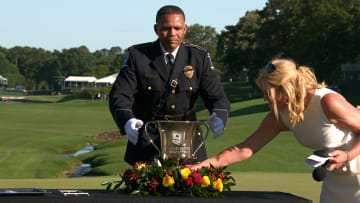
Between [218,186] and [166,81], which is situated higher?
[166,81]

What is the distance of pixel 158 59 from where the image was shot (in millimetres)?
5344

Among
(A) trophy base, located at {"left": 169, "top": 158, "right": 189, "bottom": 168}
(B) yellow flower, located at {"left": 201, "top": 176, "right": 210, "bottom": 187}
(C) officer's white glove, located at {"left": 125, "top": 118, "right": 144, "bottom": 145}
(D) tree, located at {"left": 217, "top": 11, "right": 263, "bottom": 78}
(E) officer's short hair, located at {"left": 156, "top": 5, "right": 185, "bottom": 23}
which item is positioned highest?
(D) tree, located at {"left": 217, "top": 11, "right": 263, "bottom": 78}

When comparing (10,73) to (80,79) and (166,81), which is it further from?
(166,81)

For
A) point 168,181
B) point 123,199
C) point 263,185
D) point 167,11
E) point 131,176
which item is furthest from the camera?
point 263,185

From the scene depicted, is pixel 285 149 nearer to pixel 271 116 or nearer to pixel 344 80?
pixel 271 116

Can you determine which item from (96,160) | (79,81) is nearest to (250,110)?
(96,160)

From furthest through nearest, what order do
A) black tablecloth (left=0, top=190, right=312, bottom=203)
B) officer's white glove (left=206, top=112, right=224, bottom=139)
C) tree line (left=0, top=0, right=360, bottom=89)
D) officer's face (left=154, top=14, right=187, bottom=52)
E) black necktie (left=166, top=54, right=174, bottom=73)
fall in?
tree line (left=0, top=0, right=360, bottom=89), black necktie (left=166, top=54, right=174, bottom=73), officer's face (left=154, top=14, right=187, bottom=52), officer's white glove (left=206, top=112, right=224, bottom=139), black tablecloth (left=0, top=190, right=312, bottom=203)

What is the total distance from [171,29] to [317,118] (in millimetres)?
1614

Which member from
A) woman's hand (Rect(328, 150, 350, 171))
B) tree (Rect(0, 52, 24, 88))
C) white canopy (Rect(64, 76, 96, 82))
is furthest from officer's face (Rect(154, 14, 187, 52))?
tree (Rect(0, 52, 24, 88))

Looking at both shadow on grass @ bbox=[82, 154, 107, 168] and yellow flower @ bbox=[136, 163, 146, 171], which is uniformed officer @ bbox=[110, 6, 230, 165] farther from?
shadow on grass @ bbox=[82, 154, 107, 168]

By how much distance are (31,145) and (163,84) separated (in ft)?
85.5

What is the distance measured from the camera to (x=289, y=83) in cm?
386

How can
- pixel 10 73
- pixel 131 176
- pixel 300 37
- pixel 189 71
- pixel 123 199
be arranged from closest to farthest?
pixel 123 199 < pixel 131 176 < pixel 189 71 < pixel 300 37 < pixel 10 73

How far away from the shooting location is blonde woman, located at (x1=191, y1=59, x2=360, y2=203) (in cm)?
388
